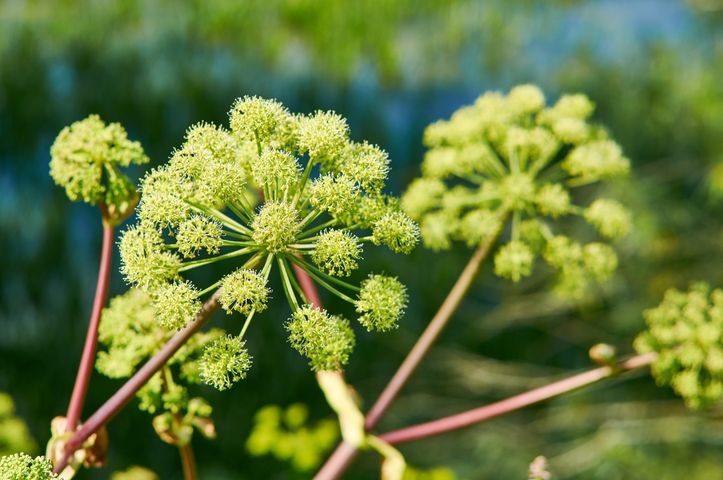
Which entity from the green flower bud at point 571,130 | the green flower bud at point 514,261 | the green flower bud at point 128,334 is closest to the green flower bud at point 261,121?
the green flower bud at point 128,334

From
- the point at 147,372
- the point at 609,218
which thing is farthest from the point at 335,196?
the point at 609,218

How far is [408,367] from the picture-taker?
1326 mm

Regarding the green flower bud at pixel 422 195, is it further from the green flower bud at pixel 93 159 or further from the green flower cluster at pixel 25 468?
the green flower cluster at pixel 25 468

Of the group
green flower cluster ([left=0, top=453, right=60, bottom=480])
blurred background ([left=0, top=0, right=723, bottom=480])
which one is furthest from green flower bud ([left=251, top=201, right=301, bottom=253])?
blurred background ([left=0, top=0, right=723, bottom=480])

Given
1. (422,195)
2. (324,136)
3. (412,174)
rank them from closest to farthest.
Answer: (324,136), (422,195), (412,174)

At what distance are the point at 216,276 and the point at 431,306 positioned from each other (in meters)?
1.72

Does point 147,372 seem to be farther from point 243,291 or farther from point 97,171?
point 97,171

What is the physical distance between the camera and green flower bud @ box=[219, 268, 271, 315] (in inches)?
36.5

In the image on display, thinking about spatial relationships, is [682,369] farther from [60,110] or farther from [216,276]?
[60,110]

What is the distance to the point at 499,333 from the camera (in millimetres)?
5820

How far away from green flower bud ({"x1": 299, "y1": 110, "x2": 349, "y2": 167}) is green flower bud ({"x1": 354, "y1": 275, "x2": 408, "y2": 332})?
0.20m

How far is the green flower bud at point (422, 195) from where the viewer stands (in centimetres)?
168

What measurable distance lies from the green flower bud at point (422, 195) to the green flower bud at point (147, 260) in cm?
76

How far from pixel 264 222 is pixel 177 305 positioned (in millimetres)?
155
